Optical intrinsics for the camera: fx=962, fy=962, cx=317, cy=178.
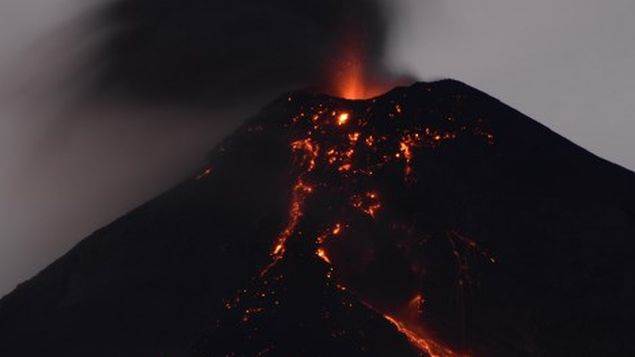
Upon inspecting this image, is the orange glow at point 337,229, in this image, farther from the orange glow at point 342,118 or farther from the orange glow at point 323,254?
the orange glow at point 342,118

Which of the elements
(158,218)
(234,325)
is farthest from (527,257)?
(158,218)

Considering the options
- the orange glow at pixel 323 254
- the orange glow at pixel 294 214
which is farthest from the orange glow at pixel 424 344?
the orange glow at pixel 294 214

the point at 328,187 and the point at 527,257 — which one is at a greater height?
the point at 328,187

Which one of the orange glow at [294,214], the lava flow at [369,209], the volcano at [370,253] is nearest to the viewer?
the volcano at [370,253]

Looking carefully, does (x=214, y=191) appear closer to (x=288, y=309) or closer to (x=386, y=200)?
(x=386, y=200)

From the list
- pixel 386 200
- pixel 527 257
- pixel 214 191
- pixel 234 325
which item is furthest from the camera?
pixel 214 191

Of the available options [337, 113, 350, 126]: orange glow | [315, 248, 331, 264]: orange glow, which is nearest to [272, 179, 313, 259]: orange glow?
[315, 248, 331, 264]: orange glow

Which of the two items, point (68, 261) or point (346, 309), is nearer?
point (346, 309)

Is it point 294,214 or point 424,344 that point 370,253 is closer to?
point 294,214
